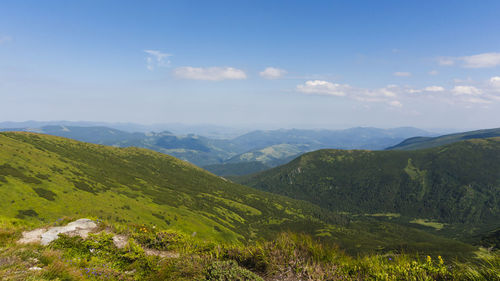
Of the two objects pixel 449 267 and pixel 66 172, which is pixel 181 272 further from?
pixel 66 172

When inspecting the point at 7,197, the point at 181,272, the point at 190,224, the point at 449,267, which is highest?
the point at 449,267

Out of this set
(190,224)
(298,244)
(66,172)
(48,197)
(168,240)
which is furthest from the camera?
(66,172)

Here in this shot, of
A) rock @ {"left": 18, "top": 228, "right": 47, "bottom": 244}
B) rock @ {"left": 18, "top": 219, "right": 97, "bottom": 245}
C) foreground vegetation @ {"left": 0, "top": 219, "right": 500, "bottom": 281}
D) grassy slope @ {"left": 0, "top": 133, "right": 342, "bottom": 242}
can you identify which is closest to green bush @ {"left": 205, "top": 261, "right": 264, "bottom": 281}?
foreground vegetation @ {"left": 0, "top": 219, "right": 500, "bottom": 281}

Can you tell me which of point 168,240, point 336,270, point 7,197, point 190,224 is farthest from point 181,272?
point 190,224

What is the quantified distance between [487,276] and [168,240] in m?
14.5

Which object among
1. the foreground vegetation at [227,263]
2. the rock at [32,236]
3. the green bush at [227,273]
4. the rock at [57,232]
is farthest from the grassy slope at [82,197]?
the green bush at [227,273]

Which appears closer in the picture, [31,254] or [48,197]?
[31,254]

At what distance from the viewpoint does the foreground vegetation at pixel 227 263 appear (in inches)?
316

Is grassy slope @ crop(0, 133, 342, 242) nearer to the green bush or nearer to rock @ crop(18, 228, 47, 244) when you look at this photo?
rock @ crop(18, 228, 47, 244)

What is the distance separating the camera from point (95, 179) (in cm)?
16388

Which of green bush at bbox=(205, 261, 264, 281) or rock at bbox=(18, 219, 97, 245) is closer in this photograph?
green bush at bbox=(205, 261, 264, 281)

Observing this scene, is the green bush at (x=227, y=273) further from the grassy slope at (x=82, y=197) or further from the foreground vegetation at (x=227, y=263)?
the grassy slope at (x=82, y=197)

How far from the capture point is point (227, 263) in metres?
9.38

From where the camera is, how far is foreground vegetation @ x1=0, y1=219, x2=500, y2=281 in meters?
8.04
